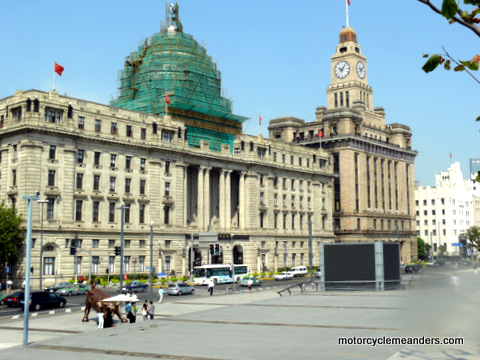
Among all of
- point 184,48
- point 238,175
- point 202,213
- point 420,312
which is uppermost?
point 184,48

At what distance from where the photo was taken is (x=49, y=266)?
69750 mm

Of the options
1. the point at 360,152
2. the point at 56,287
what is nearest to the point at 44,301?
the point at 56,287

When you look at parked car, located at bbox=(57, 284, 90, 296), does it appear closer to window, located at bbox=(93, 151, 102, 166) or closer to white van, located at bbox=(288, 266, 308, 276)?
window, located at bbox=(93, 151, 102, 166)

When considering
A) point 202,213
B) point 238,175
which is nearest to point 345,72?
point 238,175

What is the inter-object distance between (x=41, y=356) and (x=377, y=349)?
1263 centimetres

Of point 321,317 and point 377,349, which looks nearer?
point 377,349

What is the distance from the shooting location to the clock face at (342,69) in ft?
474

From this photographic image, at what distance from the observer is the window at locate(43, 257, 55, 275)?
69.2m

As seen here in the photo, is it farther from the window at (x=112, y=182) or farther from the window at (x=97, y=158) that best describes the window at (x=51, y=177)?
the window at (x=112, y=182)

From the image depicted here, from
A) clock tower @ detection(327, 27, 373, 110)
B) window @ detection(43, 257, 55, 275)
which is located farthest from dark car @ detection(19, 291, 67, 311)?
clock tower @ detection(327, 27, 373, 110)

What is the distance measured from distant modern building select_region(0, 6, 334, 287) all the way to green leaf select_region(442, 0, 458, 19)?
4403cm

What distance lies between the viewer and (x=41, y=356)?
69.1ft

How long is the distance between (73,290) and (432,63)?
59.0 m

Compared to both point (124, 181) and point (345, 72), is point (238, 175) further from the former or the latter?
point (345, 72)
